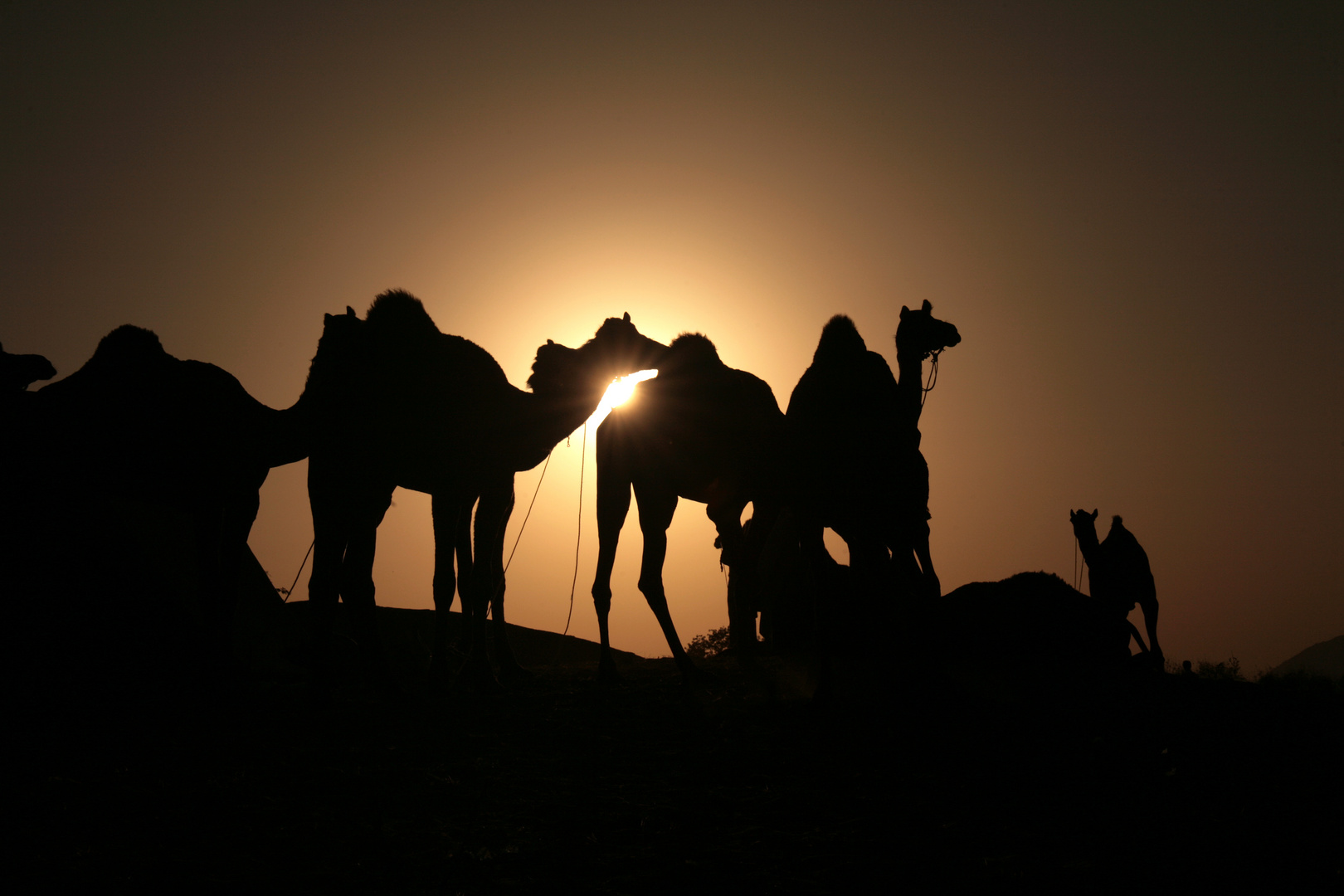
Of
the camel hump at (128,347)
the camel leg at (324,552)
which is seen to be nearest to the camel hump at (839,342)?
the camel leg at (324,552)

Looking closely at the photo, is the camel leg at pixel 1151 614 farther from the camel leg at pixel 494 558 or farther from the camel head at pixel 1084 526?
the camel leg at pixel 494 558

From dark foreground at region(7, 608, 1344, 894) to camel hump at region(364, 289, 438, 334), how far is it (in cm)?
331

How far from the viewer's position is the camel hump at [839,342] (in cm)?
780

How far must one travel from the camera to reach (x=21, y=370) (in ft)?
23.7

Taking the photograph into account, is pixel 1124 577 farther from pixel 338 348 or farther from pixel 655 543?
pixel 338 348

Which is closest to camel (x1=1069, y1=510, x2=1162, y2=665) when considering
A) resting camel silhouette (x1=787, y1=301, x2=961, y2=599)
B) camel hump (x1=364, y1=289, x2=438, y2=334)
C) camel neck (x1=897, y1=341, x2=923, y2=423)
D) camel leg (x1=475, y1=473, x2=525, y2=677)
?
camel neck (x1=897, y1=341, x2=923, y2=423)

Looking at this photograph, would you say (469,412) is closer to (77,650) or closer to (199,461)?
(199,461)

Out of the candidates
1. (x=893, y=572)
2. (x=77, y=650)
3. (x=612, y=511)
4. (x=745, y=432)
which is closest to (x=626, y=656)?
(x=612, y=511)

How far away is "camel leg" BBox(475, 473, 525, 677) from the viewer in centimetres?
804

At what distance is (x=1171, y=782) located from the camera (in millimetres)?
4074

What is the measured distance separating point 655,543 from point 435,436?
97.8 inches

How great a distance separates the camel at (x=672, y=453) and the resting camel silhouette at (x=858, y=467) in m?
0.78

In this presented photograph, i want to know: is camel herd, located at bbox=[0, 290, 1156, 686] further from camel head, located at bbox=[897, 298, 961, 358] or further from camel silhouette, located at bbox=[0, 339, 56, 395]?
camel head, located at bbox=[897, 298, 961, 358]

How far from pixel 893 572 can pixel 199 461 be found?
18.8ft
